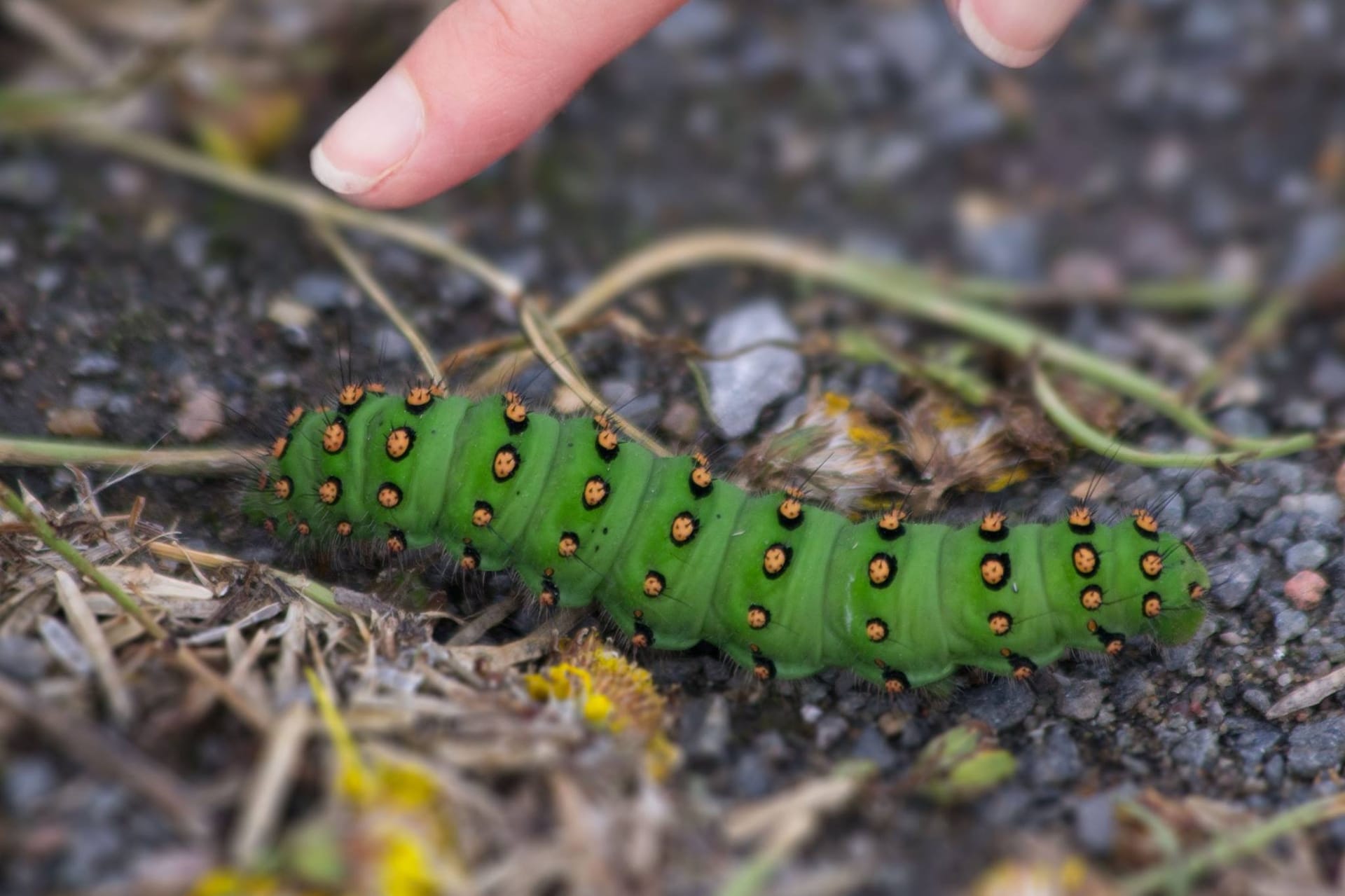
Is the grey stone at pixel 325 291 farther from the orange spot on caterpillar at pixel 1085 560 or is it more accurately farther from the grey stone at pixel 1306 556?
the grey stone at pixel 1306 556

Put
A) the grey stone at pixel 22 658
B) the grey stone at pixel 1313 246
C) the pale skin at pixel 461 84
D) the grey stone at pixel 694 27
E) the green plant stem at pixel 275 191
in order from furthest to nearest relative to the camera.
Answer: the grey stone at pixel 694 27, the grey stone at pixel 1313 246, the green plant stem at pixel 275 191, the pale skin at pixel 461 84, the grey stone at pixel 22 658

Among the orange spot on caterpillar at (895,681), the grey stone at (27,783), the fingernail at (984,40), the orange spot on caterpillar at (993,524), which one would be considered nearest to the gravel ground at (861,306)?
the grey stone at (27,783)

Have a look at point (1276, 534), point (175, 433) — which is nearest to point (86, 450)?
point (175, 433)

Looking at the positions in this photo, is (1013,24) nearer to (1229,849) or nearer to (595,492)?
(595,492)

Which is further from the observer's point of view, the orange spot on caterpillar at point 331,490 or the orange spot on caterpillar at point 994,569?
the orange spot on caterpillar at point 331,490

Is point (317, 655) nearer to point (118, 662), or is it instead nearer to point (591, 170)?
point (118, 662)

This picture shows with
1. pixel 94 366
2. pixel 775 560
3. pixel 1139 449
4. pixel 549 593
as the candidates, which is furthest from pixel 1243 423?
pixel 94 366
